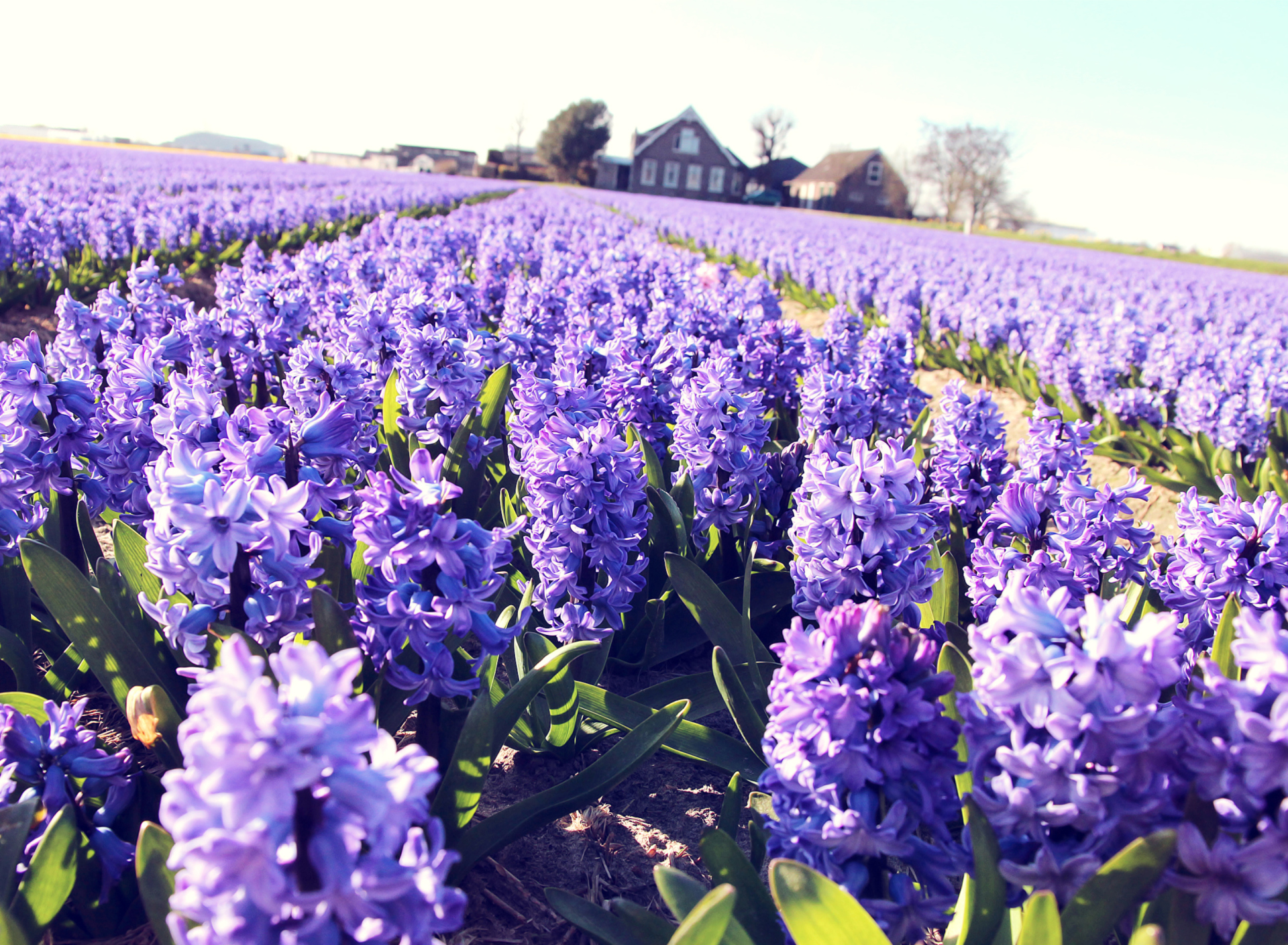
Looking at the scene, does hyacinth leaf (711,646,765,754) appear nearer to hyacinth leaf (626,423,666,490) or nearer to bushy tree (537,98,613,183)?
hyacinth leaf (626,423,666,490)

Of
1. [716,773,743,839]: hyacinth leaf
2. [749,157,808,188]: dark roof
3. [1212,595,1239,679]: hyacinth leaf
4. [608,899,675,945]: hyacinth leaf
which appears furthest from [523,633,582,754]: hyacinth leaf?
[749,157,808,188]: dark roof

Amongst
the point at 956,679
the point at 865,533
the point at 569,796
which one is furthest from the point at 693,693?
the point at 956,679

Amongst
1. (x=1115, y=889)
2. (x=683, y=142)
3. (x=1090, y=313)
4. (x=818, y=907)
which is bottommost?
(x=818, y=907)

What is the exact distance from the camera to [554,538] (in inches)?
88.0

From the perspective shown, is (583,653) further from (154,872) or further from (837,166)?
(837,166)

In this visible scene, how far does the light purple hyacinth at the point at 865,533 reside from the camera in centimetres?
189

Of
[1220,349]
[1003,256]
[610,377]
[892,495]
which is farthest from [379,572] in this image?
[1003,256]

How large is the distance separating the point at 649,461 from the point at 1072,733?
205 centimetres

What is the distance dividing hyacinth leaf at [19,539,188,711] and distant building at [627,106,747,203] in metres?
72.2

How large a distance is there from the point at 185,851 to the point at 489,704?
30.0 inches

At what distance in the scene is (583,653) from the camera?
7.29ft

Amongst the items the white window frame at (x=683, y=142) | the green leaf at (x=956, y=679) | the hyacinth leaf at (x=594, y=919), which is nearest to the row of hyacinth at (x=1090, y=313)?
the green leaf at (x=956, y=679)

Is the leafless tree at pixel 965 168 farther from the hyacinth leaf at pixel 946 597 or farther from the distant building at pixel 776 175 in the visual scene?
the hyacinth leaf at pixel 946 597

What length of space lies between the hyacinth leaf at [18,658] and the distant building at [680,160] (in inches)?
2836
